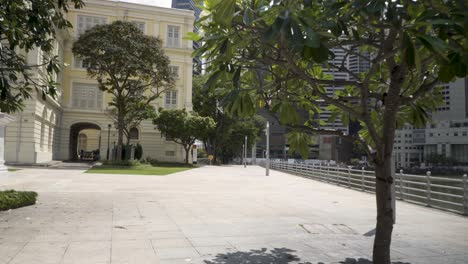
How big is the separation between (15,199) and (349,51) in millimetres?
9188

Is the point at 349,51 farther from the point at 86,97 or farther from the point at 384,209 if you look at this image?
the point at 86,97

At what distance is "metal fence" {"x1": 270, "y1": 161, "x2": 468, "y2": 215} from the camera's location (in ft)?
41.7

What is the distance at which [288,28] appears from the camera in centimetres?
293

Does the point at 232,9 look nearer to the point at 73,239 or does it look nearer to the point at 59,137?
the point at 73,239

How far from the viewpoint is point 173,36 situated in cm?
5697

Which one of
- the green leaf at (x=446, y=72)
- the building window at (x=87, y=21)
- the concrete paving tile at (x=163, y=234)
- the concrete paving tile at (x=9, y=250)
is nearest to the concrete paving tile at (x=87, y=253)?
the concrete paving tile at (x=9, y=250)

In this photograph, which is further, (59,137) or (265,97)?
(59,137)

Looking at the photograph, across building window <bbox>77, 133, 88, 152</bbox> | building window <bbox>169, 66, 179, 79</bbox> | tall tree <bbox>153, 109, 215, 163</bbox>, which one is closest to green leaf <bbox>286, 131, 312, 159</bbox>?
building window <bbox>169, 66, 179, 79</bbox>

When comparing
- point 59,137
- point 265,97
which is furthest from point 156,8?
point 265,97

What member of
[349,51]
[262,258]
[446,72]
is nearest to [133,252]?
[262,258]

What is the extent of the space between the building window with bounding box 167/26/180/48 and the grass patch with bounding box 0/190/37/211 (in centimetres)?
4707

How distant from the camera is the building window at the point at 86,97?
52938 millimetres

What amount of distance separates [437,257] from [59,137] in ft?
164

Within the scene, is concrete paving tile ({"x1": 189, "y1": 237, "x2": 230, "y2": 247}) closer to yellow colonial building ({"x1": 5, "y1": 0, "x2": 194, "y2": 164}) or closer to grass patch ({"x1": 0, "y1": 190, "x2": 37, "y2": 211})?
grass patch ({"x1": 0, "y1": 190, "x2": 37, "y2": 211})
